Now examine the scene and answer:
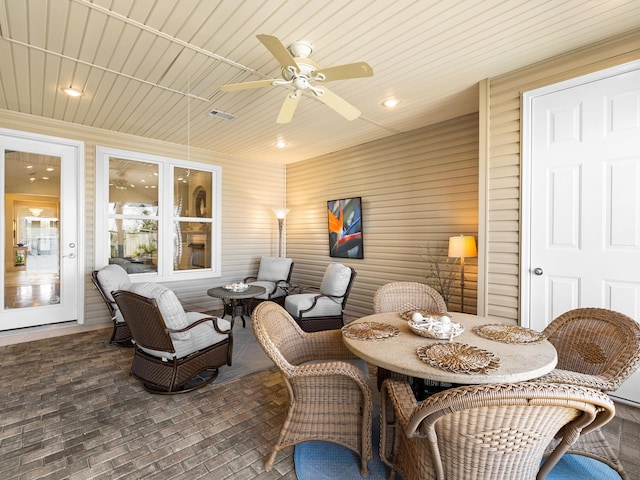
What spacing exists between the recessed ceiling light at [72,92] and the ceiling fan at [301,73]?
7.19 feet

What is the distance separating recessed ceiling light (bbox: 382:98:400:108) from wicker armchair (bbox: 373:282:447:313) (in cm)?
219

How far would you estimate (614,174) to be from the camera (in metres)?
2.54

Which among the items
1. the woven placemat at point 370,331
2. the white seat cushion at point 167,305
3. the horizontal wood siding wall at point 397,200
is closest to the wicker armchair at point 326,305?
the horizontal wood siding wall at point 397,200

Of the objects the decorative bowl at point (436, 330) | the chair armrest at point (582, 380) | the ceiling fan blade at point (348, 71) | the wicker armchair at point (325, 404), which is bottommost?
the wicker armchair at point (325, 404)

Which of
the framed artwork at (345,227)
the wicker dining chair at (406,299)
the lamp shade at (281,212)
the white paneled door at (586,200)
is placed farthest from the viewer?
the lamp shade at (281,212)

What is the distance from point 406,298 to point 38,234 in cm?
500

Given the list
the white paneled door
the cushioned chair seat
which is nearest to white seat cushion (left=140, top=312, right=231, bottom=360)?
the cushioned chair seat

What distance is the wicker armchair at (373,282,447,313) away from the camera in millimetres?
2908

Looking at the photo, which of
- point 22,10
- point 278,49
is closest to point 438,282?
point 278,49

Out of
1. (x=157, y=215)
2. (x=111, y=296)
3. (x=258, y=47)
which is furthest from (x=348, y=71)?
(x=157, y=215)

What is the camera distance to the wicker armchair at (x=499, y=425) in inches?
41.9

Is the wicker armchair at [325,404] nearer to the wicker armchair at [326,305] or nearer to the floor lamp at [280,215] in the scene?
the wicker armchair at [326,305]

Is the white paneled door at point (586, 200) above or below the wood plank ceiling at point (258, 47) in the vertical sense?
below

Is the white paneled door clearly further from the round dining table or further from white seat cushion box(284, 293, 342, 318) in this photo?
white seat cushion box(284, 293, 342, 318)
